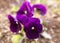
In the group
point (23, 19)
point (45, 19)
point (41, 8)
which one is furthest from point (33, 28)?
point (45, 19)

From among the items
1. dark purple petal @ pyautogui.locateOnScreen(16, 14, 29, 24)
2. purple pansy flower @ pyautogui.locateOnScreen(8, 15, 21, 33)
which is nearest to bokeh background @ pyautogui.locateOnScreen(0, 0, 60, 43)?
purple pansy flower @ pyautogui.locateOnScreen(8, 15, 21, 33)

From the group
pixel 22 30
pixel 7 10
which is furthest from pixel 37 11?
pixel 7 10

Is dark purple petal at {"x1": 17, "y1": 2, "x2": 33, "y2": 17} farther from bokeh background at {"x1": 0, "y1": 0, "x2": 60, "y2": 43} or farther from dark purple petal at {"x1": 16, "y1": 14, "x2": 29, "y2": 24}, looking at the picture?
bokeh background at {"x1": 0, "y1": 0, "x2": 60, "y2": 43}

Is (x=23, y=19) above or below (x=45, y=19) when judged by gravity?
above

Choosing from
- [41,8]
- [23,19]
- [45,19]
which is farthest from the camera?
[45,19]

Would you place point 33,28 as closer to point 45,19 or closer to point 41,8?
point 41,8
